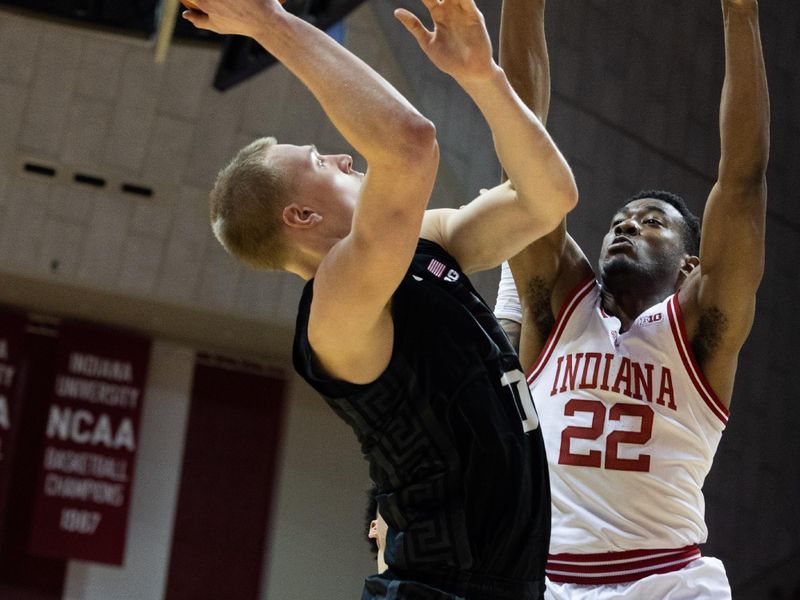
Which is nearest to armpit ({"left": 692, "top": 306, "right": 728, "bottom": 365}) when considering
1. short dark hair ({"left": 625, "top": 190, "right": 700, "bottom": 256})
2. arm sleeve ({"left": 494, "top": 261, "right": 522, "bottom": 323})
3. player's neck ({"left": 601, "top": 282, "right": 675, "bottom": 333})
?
player's neck ({"left": 601, "top": 282, "right": 675, "bottom": 333})

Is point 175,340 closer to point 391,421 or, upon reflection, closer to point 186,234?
point 186,234

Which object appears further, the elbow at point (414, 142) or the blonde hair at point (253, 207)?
the blonde hair at point (253, 207)

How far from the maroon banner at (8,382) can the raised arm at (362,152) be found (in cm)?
790

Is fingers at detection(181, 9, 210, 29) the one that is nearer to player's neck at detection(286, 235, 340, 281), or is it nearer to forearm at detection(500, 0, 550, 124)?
player's neck at detection(286, 235, 340, 281)

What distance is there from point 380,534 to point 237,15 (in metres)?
1.79

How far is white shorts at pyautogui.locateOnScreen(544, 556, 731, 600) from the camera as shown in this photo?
375 cm

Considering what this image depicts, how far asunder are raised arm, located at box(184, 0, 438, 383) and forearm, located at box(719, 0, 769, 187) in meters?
1.99

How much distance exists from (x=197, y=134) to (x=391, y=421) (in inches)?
287

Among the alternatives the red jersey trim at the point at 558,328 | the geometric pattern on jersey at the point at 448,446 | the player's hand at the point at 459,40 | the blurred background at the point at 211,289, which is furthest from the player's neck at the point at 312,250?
the blurred background at the point at 211,289

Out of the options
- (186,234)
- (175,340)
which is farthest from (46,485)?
(186,234)

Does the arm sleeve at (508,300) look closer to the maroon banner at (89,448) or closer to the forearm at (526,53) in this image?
the forearm at (526,53)

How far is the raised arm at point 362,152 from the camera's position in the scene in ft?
7.65

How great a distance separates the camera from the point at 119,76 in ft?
30.7

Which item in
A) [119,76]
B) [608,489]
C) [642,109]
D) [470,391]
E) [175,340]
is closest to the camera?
[470,391]
